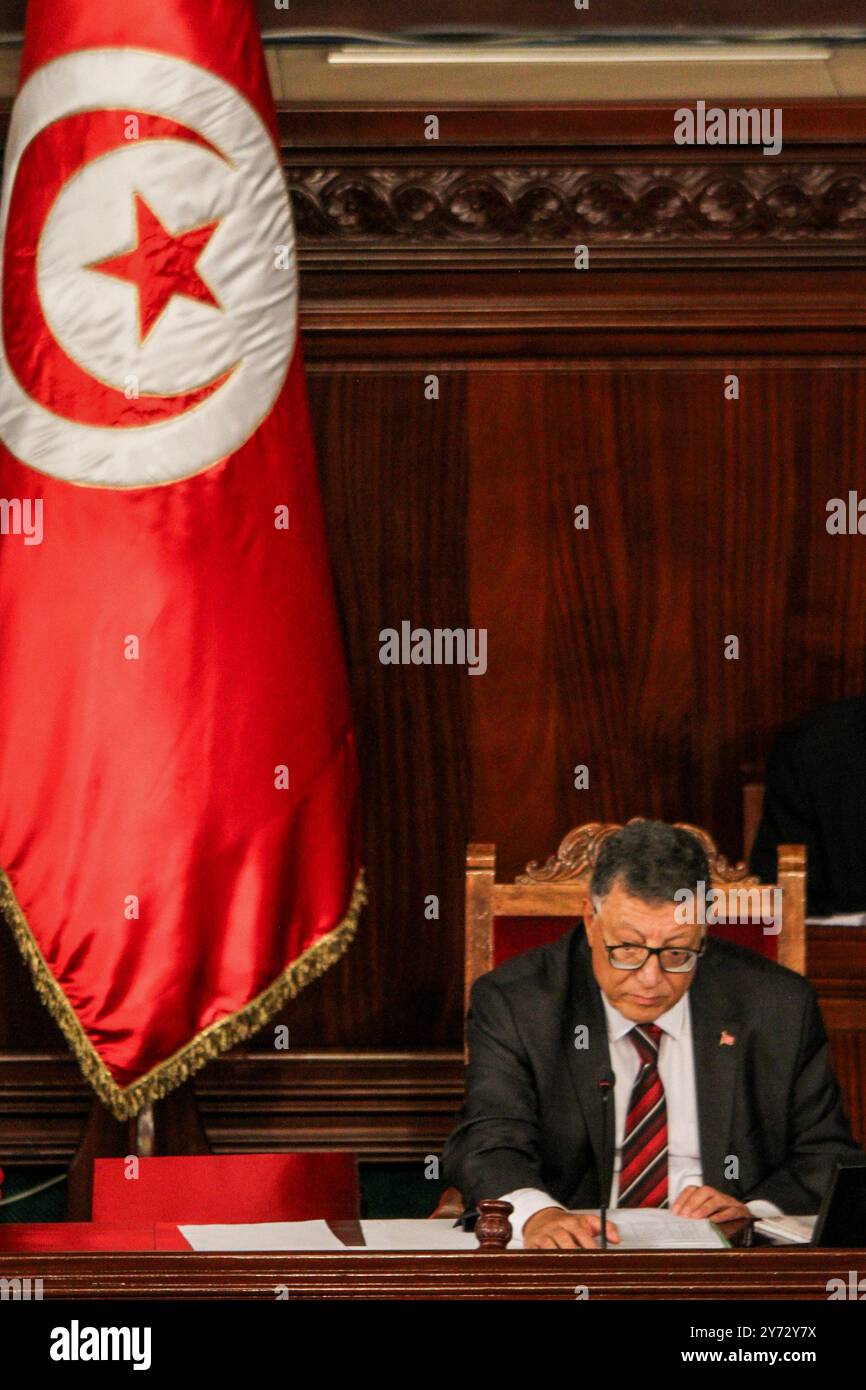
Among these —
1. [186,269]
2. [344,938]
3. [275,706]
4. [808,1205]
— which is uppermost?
[186,269]

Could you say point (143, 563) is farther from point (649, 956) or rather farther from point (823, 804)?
point (823, 804)

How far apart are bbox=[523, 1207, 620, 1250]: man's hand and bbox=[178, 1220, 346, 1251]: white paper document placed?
0.83ft

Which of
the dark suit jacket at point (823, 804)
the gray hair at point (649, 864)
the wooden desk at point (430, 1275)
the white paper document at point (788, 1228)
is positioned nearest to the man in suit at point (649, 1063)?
the gray hair at point (649, 864)

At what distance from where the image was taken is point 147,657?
140 inches

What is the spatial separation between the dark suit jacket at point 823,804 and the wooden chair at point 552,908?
565 mm

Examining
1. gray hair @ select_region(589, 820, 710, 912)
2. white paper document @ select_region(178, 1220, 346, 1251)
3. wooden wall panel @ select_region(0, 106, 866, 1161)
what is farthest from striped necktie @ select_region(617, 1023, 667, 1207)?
wooden wall panel @ select_region(0, 106, 866, 1161)

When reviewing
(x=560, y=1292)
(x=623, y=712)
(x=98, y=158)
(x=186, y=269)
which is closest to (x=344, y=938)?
(x=623, y=712)

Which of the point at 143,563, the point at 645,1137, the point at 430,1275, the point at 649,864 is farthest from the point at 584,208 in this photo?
the point at 430,1275

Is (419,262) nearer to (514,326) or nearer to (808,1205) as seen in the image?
(514,326)

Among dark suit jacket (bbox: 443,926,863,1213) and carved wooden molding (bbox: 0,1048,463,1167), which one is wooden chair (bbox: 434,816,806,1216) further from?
carved wooden molding (bbox: 0,1048,463,1167)

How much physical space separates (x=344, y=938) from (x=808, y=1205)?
1105mm

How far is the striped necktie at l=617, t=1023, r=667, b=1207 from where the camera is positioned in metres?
2.93

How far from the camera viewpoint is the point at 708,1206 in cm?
269

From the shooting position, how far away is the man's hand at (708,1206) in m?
2.68
